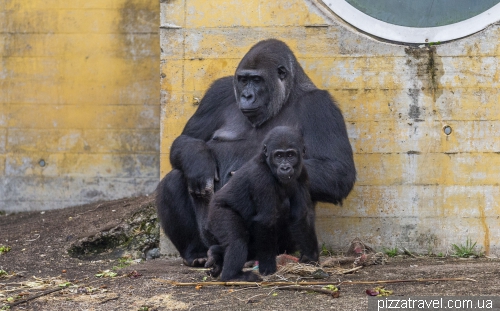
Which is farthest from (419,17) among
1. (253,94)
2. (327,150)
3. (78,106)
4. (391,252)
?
(78,106)

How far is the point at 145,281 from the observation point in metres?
5.23

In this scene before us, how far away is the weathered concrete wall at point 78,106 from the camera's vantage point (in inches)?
348

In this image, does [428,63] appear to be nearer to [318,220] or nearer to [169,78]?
[318,220]

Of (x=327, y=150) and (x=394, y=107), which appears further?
(x=394, y=107)

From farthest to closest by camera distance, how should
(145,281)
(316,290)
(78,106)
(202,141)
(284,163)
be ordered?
(78,106), (202,141), (145,281), (284,163), (316,290)

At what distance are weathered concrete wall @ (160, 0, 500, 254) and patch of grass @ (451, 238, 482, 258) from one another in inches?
1.7

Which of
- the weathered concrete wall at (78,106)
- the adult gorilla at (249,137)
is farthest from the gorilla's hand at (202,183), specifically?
the weathered concrete wall at (78,106)

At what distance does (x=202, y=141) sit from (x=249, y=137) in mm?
370

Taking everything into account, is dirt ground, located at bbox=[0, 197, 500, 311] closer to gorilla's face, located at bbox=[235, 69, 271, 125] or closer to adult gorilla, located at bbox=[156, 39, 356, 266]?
adult gorilla, located at bbox=[156, 39, 356, 266]

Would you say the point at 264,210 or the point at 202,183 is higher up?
the point at 202,183

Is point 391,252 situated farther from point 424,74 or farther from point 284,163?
point 284,163

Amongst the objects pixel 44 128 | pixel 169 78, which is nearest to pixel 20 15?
pixel 44 128

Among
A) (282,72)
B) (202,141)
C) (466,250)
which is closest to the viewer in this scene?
(282,72)

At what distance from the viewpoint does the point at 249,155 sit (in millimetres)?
5852
